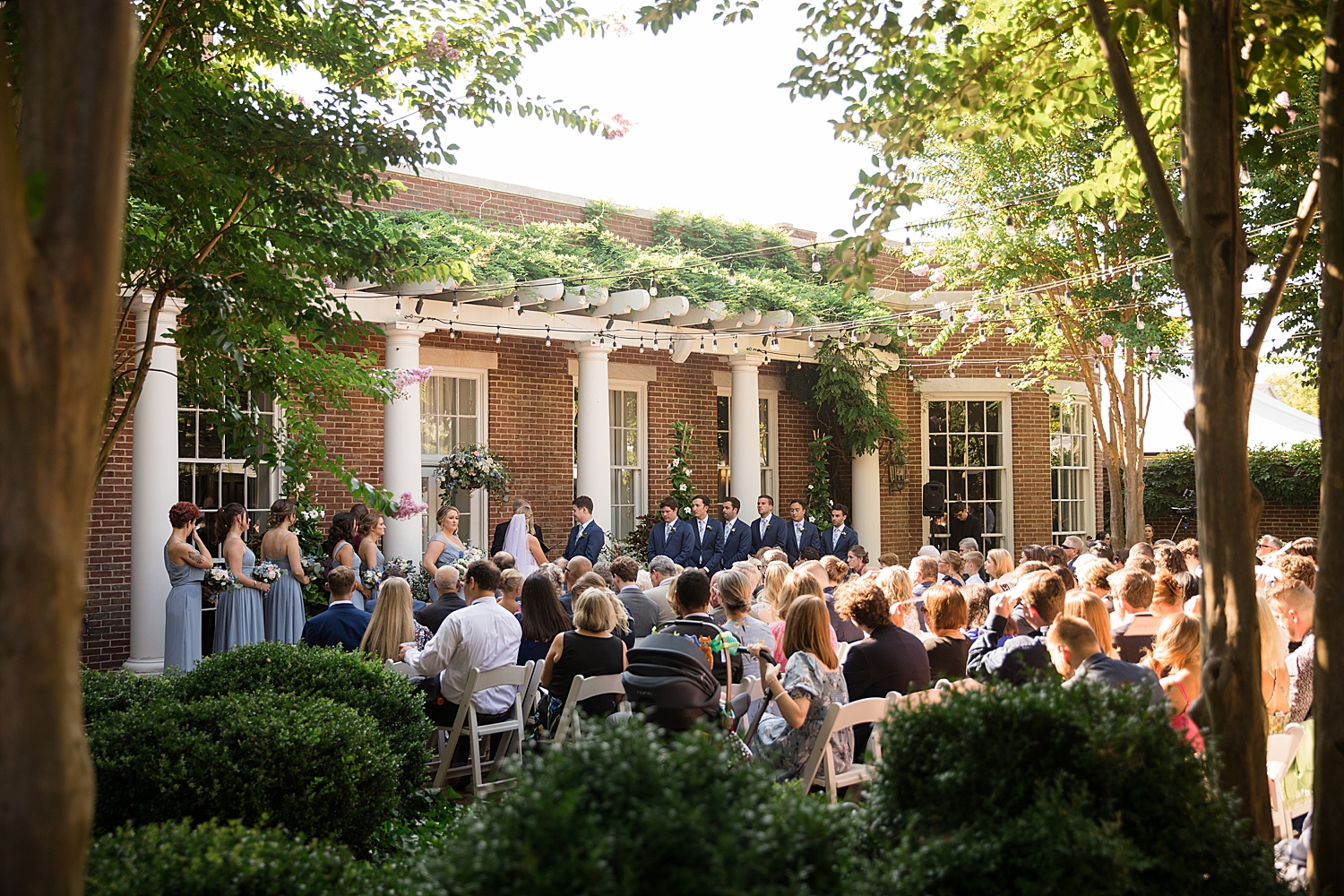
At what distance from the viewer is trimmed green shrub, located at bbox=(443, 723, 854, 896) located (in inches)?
80.7

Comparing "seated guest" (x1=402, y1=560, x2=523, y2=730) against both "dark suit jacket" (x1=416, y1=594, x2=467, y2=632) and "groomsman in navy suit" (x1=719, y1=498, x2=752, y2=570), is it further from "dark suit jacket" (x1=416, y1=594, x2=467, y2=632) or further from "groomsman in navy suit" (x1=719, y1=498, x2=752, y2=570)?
"groomsman in navy suit" (x1=719, y1=498, x2=752, y2=570)

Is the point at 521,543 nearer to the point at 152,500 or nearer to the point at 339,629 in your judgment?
the point at 152,500

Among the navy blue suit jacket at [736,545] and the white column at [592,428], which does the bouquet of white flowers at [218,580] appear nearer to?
the white column at [592,428]

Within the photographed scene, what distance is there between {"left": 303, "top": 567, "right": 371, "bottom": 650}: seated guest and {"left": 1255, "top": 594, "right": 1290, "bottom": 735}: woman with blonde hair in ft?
16.1

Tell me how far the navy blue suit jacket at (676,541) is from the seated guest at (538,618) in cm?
593

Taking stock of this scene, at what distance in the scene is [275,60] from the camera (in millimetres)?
5801

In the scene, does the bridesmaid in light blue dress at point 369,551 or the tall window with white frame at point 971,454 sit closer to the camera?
the bridesmaid in light blue dress at point 369,551

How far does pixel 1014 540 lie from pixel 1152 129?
1298 centimetres

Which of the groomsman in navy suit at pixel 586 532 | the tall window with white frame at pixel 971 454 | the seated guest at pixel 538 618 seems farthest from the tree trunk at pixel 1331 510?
the tall window with white frame at pixel 971 454

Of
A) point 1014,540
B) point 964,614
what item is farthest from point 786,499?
point 964,614

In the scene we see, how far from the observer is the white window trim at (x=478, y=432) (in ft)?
42.7

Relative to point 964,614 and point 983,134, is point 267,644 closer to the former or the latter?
point 964,614

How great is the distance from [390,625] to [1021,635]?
3.59 m

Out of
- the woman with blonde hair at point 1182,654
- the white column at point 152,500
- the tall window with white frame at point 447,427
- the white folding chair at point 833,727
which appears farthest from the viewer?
the tall window with white frame at point 447,427
